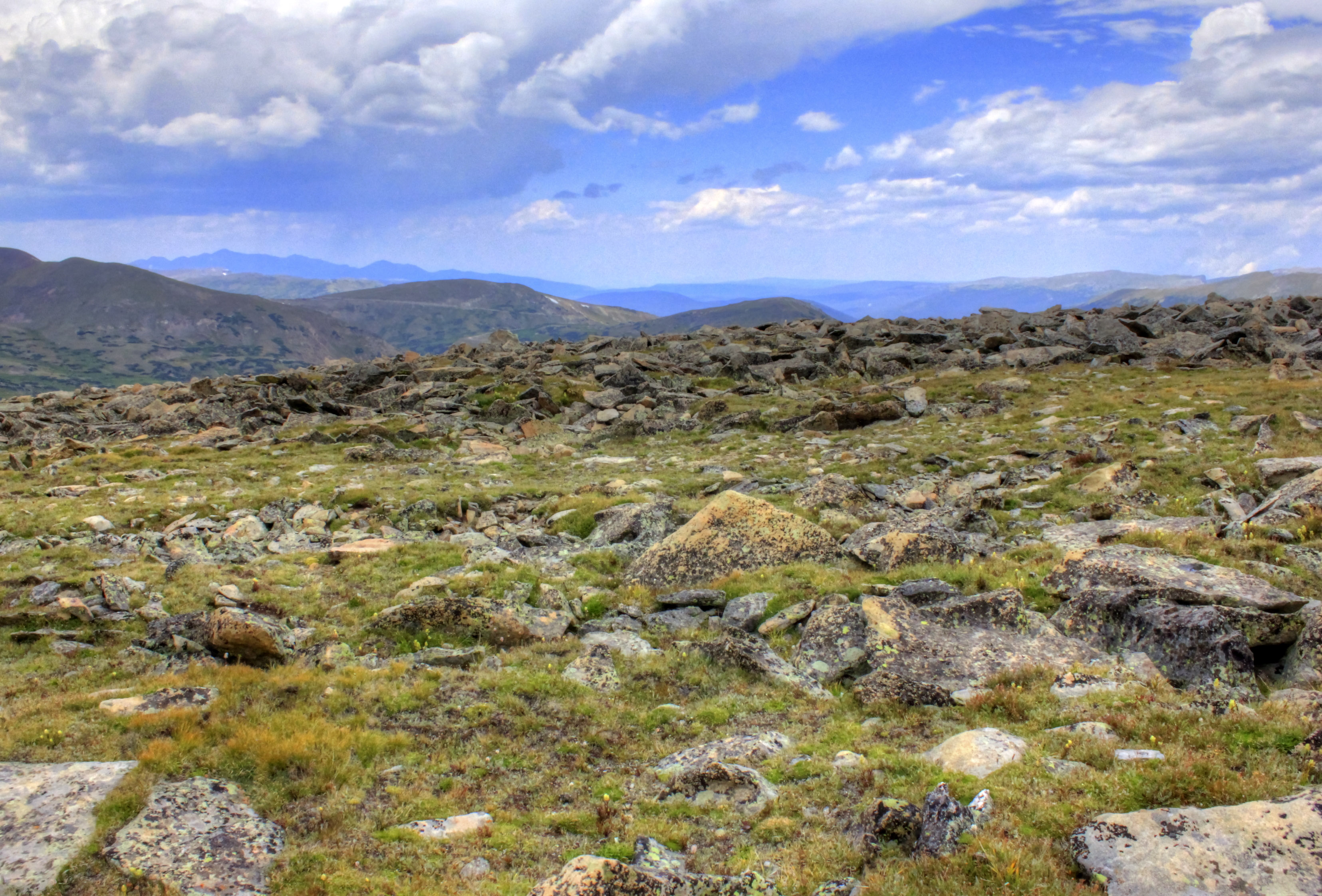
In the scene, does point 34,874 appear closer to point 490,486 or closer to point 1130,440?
point 490,486

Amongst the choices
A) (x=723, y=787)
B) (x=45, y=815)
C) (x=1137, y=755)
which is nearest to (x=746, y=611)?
(x=723, y=787)

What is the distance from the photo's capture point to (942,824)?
24.6 ft

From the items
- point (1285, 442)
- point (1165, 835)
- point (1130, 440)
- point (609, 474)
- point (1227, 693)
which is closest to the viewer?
point (1165, 835)

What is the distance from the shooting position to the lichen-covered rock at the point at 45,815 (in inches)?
308

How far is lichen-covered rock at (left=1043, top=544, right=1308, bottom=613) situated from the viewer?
40.1ft

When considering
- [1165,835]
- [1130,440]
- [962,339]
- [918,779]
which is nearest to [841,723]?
[918,779]

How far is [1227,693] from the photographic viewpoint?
10234 mm

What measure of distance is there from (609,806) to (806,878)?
3.01 metres

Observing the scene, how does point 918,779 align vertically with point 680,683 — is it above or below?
above

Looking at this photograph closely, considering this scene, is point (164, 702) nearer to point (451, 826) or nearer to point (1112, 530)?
point (451, 826)

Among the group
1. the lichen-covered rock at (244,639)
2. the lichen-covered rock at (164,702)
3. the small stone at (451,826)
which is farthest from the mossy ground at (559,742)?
the lichen-covered rock at (244,639)

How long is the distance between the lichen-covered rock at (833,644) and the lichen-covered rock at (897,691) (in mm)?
965

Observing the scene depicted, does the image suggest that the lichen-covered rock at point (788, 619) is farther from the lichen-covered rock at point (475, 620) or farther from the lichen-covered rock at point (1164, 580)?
the lichen-covered rock at point (1164, 580)

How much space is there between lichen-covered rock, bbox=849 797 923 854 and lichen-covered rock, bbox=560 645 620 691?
6061 mm
